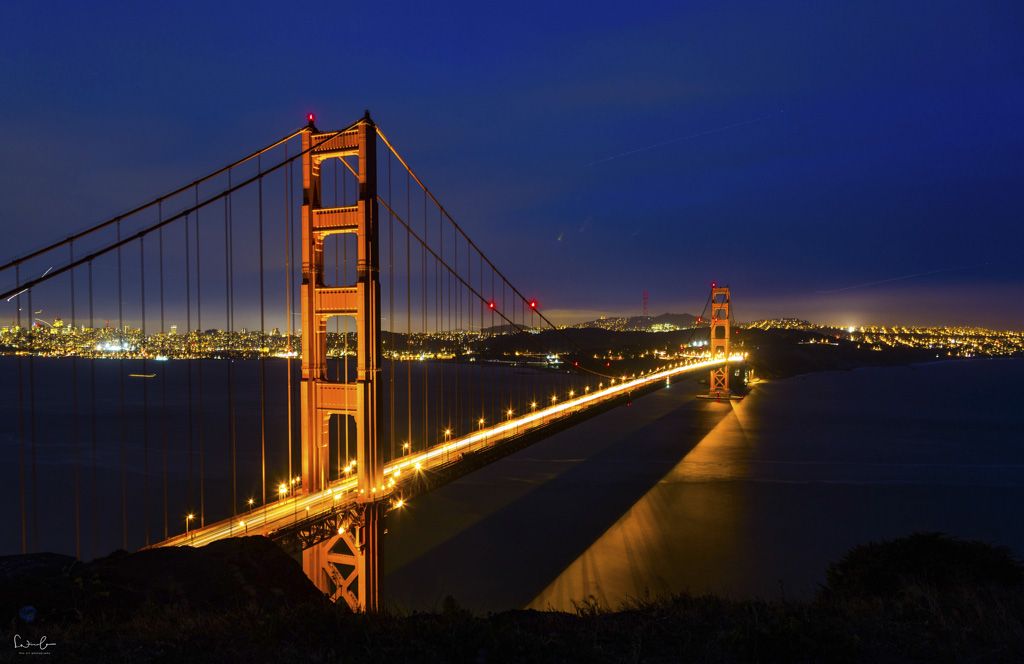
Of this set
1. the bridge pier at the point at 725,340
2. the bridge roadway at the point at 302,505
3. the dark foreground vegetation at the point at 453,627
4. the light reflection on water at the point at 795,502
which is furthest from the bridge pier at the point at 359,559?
the bridge pier at the point at 725,340

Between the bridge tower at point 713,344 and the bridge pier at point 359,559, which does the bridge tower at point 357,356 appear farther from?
the bridge tower at point 713,344

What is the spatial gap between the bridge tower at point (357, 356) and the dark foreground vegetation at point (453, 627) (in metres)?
4.86

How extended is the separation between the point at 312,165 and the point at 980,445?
43051 millimetres

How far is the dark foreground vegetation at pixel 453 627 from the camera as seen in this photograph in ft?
13.5

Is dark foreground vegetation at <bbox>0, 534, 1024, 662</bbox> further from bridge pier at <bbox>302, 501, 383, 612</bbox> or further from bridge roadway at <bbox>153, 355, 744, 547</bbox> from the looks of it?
bridge pier at <bbox>302, 501, 383, 612</bbox>

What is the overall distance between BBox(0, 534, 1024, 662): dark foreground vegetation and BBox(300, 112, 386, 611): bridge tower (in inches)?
191

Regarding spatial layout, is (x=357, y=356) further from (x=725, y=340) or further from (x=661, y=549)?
(x=725, y=340)

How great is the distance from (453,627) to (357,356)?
8.10 metres

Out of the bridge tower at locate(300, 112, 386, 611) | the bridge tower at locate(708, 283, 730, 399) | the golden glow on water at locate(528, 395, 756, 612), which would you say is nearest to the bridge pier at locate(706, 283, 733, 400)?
the bridge tower at locate(708, 283, 730, 399)

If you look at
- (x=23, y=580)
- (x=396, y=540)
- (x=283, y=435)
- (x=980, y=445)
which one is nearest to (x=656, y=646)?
(x=23, y=580)

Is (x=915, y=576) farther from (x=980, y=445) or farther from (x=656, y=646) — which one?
(x=980, y=445)

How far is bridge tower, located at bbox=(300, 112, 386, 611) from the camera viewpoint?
11.1 m

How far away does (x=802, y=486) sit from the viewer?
26.0 m

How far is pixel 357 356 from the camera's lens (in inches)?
467
